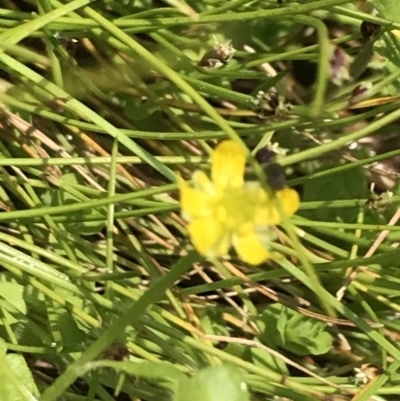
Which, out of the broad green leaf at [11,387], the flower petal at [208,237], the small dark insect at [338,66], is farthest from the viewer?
the small dark insect at [338,66]

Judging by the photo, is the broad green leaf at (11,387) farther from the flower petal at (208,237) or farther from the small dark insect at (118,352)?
the flower petal at (208,237)

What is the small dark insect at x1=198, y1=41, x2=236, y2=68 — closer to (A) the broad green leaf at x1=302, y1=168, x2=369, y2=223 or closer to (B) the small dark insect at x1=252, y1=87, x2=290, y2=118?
(B) the small dark insect at x1=252, y1=87, x2=290, y2=118

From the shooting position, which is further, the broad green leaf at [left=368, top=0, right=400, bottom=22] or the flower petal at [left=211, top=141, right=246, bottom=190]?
the broad green leaf at [left=368, top=0, right=400, bottom=22]

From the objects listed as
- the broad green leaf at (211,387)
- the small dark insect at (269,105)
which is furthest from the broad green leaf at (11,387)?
the small dark insect at (269,105)

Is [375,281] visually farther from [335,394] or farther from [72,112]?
[72,112]

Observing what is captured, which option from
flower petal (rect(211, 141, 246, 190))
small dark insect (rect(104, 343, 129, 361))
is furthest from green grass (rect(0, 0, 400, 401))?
flower petal (rect(211, 141, 246, 190))

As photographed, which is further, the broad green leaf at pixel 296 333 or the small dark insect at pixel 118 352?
the broad green leaf at pixel 296 333

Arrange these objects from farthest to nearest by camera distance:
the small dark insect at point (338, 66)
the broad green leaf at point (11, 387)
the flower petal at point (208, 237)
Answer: the small dark insect at point (338, 66) → the broad green leaf at point (11, 387) → the flower petal at point (208, 237)

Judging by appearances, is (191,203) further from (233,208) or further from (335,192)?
(335,192)
